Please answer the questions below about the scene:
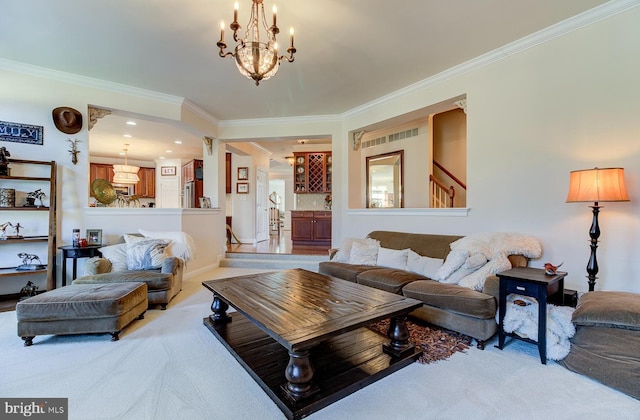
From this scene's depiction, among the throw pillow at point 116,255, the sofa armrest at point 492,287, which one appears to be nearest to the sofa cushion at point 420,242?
the sofa armrest at point 492,287

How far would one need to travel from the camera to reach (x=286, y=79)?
395 cm

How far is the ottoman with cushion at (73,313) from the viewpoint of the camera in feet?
8.00

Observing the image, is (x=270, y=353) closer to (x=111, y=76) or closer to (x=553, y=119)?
(x=553, y=119)

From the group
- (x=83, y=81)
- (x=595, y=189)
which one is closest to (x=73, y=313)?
(x=83, y=81)

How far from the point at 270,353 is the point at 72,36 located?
12.4 ft

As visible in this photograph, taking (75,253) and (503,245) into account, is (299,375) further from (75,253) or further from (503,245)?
(75,253)

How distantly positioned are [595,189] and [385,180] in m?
4.36

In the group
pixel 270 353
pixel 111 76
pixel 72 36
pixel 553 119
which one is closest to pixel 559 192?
pixel 553 119

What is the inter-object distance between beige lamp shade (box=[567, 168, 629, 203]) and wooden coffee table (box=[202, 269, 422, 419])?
5.61 feet

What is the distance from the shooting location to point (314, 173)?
25.6ft

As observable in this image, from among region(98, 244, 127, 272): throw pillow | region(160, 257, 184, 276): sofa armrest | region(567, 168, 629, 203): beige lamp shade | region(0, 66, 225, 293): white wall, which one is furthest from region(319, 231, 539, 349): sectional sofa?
region(0, 66, 225, 293): white wall

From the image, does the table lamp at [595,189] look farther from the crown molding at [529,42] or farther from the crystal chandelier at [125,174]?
the crystal chandelier at [125,174]

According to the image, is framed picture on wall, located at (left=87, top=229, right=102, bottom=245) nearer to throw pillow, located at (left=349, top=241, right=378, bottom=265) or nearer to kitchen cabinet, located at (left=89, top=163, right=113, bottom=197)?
throw pillow, located at (left=349, top=241, right=378, bottom=265)

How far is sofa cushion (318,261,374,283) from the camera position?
11.8ft
